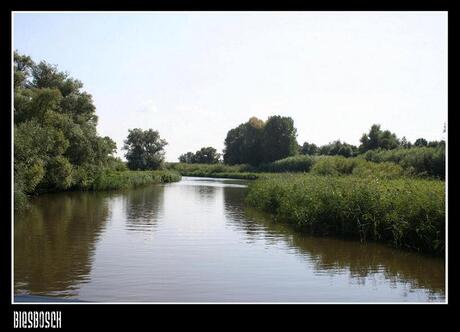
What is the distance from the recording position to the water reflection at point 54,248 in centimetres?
1053

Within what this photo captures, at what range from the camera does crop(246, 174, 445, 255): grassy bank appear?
1337 centimetres

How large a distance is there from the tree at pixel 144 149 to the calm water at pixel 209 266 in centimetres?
5774

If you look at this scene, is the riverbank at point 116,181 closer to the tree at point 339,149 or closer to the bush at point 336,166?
the bush at point 336,166

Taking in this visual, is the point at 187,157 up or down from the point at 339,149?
up

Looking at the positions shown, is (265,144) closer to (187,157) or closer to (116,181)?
(187,157)

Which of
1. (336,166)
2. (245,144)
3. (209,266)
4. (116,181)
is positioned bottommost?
(209,266)

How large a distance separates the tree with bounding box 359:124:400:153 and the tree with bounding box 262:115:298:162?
109ft

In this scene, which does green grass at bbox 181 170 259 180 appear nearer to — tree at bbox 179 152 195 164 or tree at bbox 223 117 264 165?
tree at bbox 223 117 264 165

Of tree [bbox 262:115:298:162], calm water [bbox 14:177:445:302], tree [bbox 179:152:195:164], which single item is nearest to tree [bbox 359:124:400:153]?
calm water [bbox 14:177:445:302]

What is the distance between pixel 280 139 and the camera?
8475cm

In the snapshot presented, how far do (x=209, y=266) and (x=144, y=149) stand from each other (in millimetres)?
68602

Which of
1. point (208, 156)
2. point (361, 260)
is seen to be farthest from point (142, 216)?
point (208, 156)
